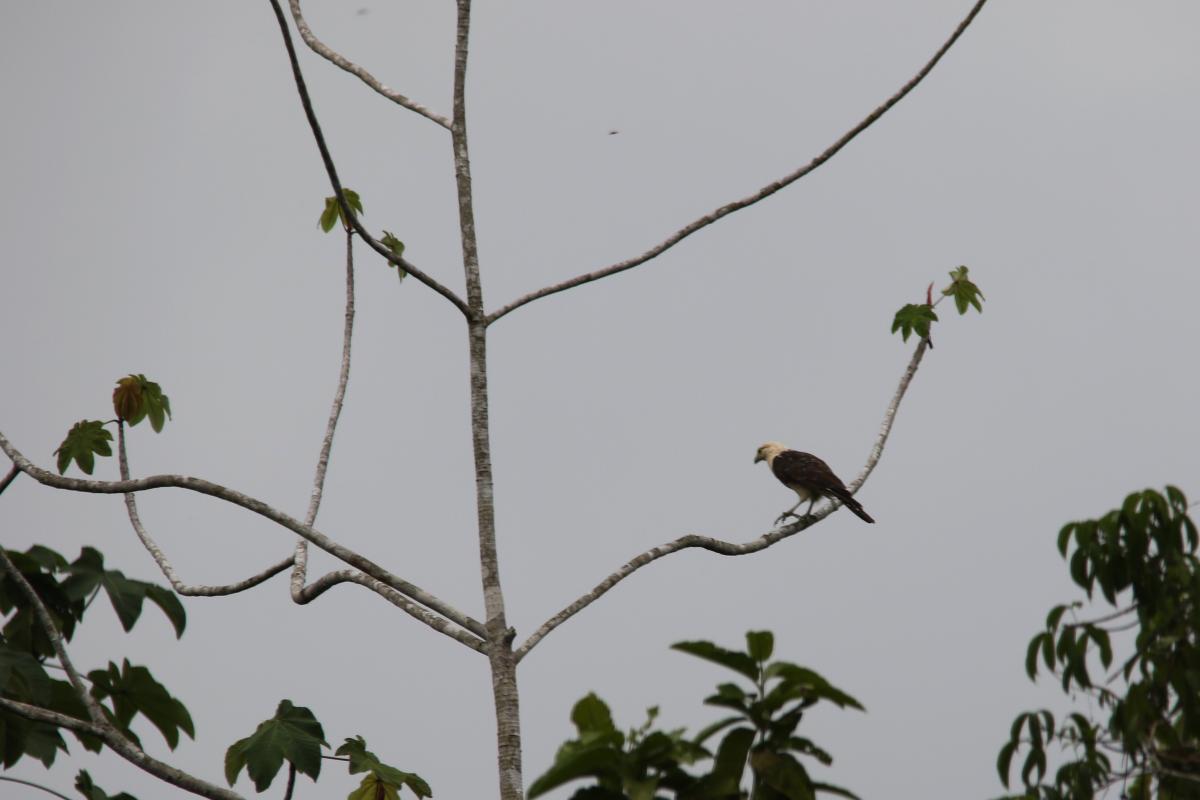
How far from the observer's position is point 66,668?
5227mm

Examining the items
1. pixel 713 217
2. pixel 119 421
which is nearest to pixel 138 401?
pixel 119 421

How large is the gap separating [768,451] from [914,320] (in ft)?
16.0

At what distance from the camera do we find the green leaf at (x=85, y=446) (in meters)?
7.54

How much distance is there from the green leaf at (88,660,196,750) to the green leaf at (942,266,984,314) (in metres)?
5.65

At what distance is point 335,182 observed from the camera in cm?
578

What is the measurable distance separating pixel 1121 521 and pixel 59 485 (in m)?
4.38

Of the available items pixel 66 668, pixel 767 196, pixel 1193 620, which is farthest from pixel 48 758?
pixel 1193 620

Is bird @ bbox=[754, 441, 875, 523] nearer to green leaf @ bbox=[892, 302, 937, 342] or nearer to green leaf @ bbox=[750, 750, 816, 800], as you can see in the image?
green leaf @ bbox=[892, 302, 937, 342]

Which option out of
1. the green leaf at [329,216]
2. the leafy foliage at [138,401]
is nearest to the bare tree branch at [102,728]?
the leafy foliage at [138,401]

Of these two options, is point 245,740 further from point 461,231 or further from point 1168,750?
point 1168,750

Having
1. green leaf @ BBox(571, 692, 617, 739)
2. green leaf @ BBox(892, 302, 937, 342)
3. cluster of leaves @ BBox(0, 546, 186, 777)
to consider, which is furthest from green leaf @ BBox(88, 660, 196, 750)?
green leaf @ BBox(892, 302, 937, 342)

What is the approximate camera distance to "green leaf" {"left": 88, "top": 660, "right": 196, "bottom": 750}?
5.70 metres

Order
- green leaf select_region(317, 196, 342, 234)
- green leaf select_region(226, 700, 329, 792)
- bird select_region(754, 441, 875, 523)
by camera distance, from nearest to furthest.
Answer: green leaf select_region(226, 700, 329, 792), green leaf select_region(317, 196, 342, 234), bird select_region(754, 441, 875, 523)

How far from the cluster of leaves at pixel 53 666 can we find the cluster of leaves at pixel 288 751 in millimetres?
341
